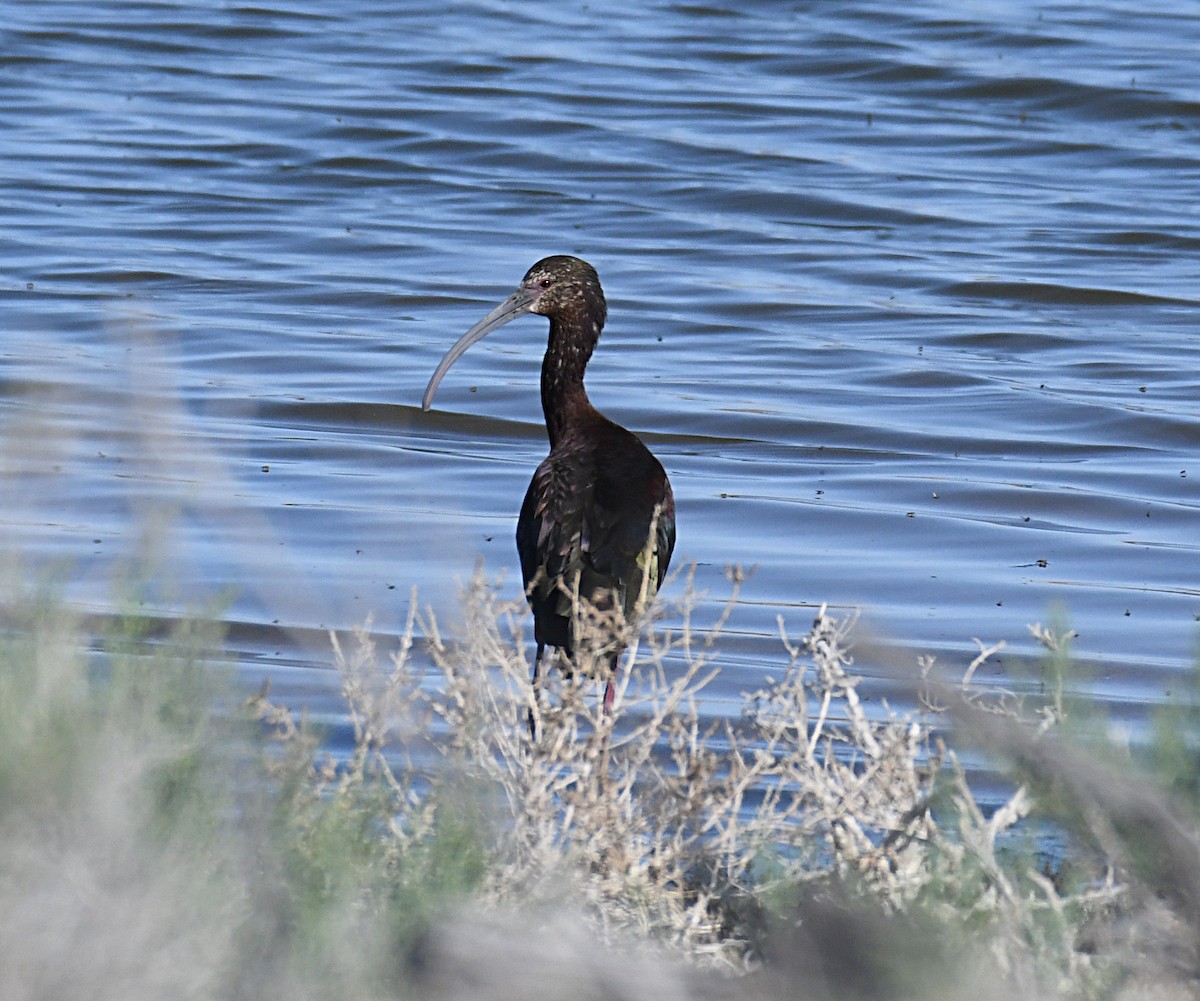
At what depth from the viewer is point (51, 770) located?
9.82 ft

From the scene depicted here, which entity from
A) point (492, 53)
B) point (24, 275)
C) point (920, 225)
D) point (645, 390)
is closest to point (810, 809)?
point (645, 390)

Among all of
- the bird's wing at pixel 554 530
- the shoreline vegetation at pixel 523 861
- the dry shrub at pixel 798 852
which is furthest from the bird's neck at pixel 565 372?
the shoreline vegetation at pixel 523 861

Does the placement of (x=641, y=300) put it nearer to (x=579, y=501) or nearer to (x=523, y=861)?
(x=579, y=501)

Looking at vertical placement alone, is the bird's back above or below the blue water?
above

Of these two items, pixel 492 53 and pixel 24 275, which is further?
pixel 492 53

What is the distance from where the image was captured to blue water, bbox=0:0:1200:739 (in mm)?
7375

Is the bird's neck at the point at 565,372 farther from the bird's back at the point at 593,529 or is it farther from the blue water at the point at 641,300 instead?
the blue water at the point at 641,300

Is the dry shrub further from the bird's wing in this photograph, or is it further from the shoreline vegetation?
the bird's wing

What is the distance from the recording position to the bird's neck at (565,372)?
6.63 m

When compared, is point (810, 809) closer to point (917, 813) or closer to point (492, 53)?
point (917, 813)

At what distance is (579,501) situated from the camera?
5.79 metres

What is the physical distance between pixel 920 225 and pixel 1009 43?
7187mm

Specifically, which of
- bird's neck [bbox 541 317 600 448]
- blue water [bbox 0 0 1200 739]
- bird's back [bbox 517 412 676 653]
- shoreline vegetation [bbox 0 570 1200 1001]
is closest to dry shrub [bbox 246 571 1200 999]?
shoreline vegetation [bbox 0 570 1200 1001]

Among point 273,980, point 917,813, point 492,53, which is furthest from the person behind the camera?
point 492,53
